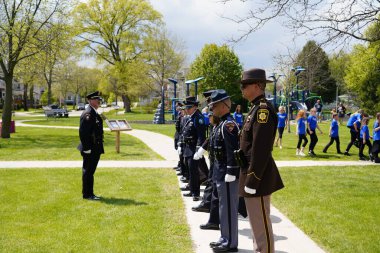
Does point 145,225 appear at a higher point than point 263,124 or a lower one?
lower

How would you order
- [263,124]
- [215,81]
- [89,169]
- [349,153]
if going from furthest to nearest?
[215,81], [349,153], [89,169], [263,124]

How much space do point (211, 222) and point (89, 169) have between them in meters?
2.93

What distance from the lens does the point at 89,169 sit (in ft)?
26.3

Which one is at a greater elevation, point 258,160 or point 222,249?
point 258,160

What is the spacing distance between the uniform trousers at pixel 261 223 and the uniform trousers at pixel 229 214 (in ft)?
3.33

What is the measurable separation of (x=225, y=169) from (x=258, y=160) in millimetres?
1388

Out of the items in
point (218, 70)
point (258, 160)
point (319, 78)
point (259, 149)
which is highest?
point (218, 70)

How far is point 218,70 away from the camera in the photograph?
2598 inches

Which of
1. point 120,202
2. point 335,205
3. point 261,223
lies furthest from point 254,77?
point 120,202

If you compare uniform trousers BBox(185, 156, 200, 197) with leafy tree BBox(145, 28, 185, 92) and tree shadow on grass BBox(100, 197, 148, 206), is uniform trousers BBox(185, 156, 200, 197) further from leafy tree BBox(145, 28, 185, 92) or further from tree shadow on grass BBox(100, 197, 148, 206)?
leafy tree BBox(145, 28, 185, 92)

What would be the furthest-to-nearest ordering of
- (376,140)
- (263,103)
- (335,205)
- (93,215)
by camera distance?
(376,140), (335,205), (93,215), (263,103)

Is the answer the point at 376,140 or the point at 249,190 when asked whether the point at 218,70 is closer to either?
the point at 376,140

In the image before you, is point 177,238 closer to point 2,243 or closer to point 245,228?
point 245,228

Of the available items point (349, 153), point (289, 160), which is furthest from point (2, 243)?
point (349, 153)
